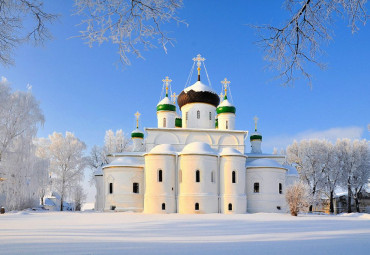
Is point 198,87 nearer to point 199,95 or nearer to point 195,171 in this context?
point 199,95

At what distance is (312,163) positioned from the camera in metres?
36.6

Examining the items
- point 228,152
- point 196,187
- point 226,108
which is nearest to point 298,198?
point 228,152

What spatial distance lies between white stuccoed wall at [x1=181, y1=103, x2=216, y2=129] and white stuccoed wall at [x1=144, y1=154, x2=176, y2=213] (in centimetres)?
540

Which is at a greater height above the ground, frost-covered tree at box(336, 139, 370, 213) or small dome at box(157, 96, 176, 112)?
small dome at box(157, 96, 176, 112)

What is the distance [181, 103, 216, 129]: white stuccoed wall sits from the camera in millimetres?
30406

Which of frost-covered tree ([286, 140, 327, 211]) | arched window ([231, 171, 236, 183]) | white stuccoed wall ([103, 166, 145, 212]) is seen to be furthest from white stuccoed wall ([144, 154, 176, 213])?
frost-covered tree ([286, 140, 327, 211])

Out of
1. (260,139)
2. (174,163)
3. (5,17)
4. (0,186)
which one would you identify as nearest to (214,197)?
(174,163)

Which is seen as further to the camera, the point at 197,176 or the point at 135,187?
the point at 135,187

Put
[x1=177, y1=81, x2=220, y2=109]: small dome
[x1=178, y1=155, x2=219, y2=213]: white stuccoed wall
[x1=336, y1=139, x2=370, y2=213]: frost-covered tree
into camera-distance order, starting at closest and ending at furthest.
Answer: [x1=178, y1=155, x2=219, y2=213]: white stuccoed wall < [x1=177, y1=81, x2=220, y2=109]: small dome < [x1=336, y1=139, x2=370, y2=213]: frost-covered tree

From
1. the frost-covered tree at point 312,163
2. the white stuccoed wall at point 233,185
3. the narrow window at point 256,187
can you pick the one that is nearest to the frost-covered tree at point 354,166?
the frost-covered tree at point 312,163

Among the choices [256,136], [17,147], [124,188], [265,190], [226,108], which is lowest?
[265,190]

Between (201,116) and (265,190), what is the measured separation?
837cm

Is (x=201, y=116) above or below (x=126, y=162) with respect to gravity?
above

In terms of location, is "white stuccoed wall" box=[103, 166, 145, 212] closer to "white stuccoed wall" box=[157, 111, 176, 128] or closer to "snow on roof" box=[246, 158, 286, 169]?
"white stuccoed wall" box=[157, 111, 176, 128]
